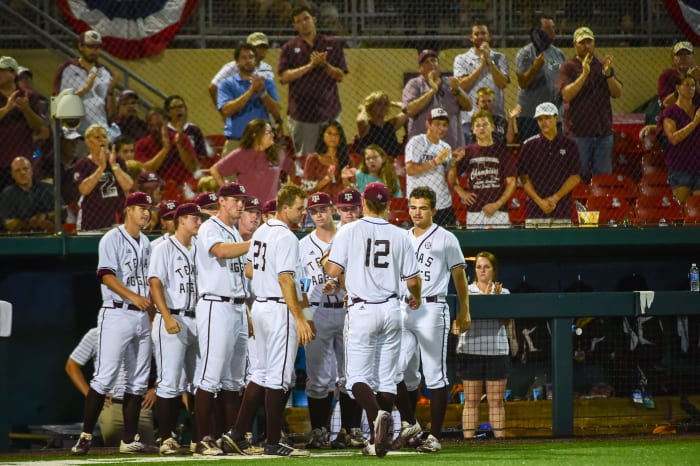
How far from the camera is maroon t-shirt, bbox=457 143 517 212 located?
10.4 m

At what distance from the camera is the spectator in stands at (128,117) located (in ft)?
38.0

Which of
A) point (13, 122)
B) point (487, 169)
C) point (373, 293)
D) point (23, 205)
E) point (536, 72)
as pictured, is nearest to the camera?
point (373, 293)

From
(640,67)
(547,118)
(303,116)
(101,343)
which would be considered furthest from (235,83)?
(640,67)

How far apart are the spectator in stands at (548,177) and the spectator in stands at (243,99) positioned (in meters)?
2.57

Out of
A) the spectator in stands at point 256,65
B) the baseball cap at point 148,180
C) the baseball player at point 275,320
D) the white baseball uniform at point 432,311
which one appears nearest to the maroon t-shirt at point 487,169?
the white baseball uniform at point 432,311

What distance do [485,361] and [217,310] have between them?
2.40 metres

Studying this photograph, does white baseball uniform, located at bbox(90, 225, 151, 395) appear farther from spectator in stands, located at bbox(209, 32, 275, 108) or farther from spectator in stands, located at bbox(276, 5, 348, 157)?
spectator in stands, located at bbox(209, 32, 275, 108)

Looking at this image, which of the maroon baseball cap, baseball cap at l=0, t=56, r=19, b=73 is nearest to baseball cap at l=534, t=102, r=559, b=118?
the maroon baseball cap

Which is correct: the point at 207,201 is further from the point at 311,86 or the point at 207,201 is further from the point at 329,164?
the point at 311,86

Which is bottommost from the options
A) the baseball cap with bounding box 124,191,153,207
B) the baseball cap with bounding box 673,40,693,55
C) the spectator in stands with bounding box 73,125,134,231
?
the baseball cap with bounding box 124,191,153,207

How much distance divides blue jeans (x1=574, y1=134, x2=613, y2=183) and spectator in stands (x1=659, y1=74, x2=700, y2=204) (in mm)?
551

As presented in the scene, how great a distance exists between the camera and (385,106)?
36.4 ft

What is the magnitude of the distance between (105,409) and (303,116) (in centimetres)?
356

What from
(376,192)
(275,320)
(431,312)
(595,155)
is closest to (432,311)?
(431,312)
